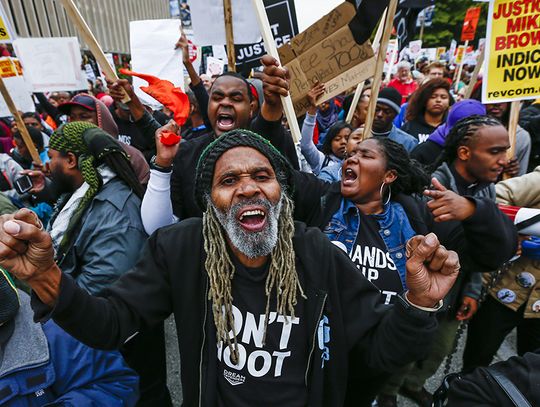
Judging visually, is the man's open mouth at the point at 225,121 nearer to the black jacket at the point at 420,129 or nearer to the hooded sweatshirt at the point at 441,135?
the hooded sweatshirt at the point at 441,135

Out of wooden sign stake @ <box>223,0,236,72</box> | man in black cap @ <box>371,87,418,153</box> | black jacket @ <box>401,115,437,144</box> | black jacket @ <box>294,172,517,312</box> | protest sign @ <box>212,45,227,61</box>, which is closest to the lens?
black jacket @ <box>294,172,517,312</box>

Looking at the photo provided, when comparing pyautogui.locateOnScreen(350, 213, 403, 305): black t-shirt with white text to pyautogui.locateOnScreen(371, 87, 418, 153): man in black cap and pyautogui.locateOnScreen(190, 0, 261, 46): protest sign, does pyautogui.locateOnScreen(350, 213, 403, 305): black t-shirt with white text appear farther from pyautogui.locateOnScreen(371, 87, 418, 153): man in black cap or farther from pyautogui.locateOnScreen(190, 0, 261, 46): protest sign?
pyautogui.locateOnScreen(190, 0, 261, 46): protest sign

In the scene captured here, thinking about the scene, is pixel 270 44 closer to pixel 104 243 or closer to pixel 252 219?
pixel 252 219

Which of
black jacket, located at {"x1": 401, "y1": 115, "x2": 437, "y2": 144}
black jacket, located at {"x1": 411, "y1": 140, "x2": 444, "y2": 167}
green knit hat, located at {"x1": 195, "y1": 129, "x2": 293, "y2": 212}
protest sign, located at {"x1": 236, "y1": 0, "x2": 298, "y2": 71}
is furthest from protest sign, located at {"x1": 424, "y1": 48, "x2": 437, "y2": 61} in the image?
green knit hat, located at {"x1": 195, "y1": 129, "x2": 293, "y2": 212}

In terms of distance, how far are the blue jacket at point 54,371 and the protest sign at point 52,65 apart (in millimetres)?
4010

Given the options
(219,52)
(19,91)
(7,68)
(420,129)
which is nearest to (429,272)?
(420,129)

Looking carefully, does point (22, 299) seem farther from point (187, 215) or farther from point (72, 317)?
point (187, 215)

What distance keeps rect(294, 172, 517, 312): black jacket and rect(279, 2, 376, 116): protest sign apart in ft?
2.89

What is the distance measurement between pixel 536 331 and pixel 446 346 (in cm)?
55

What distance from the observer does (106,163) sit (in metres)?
2.12

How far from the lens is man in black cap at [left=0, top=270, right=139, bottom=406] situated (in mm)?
1354

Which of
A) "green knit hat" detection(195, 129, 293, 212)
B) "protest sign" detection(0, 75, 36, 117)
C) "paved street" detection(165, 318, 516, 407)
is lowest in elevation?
"paved street" detection(165, 318, 516, 407)

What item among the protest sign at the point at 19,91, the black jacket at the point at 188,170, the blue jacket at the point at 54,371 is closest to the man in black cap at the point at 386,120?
the black jacket at the point at 188,170

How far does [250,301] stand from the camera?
4.67 feet
